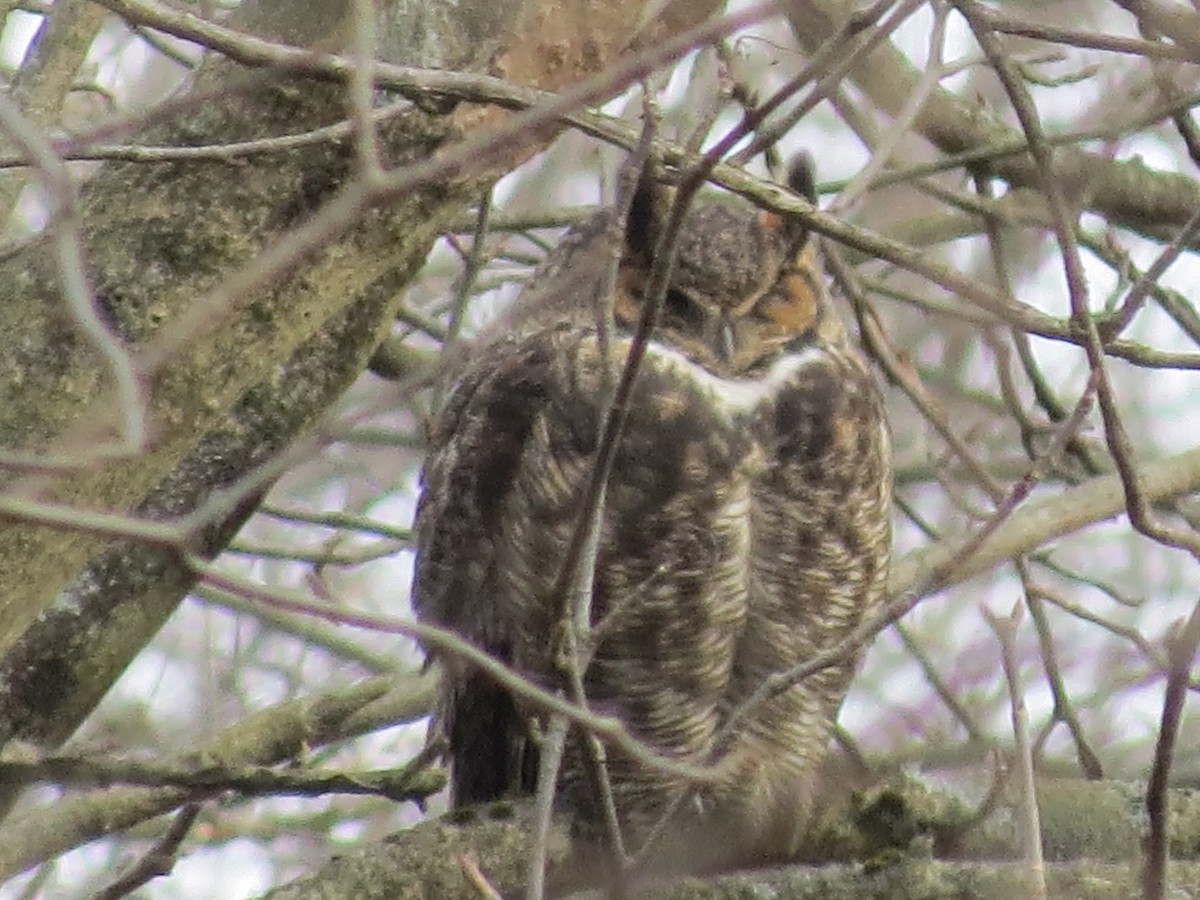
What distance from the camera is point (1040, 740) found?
1.75 m

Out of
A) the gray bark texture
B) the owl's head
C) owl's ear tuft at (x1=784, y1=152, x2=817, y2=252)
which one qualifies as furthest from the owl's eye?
the gray bark texture

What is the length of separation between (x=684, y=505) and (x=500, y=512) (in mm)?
288

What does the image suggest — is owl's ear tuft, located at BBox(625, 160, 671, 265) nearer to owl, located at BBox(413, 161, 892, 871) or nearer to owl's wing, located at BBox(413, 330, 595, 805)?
owl, located at BBox(413, 161, 892, 871)

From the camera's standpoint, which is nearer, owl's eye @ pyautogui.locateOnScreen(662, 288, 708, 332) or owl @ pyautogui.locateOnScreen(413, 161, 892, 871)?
owl @ pyautogui.locateOnScreen(413, 161, 892, 871)

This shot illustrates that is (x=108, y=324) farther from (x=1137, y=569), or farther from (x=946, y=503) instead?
(x=1137, y=569)

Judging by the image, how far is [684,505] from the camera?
286 cm

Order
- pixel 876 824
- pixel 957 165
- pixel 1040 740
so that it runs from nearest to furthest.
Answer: pixel 1040 740, pixel 876 824, pixel 957 165

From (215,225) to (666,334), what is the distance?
1.24 metres

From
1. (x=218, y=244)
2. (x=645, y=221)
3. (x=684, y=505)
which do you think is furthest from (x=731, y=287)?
(x=218, y=244)

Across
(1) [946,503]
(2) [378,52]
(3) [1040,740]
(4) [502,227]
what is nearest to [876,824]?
(3) [1040,740]

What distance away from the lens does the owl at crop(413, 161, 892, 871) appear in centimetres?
286

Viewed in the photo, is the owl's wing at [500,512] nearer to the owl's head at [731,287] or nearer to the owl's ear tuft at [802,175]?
the owl's head at [731,287]

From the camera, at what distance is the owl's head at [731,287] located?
2.96 m

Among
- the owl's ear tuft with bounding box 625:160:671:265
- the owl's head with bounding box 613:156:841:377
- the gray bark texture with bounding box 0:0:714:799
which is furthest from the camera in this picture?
the owl's head with bounding box 613:156:841:377
